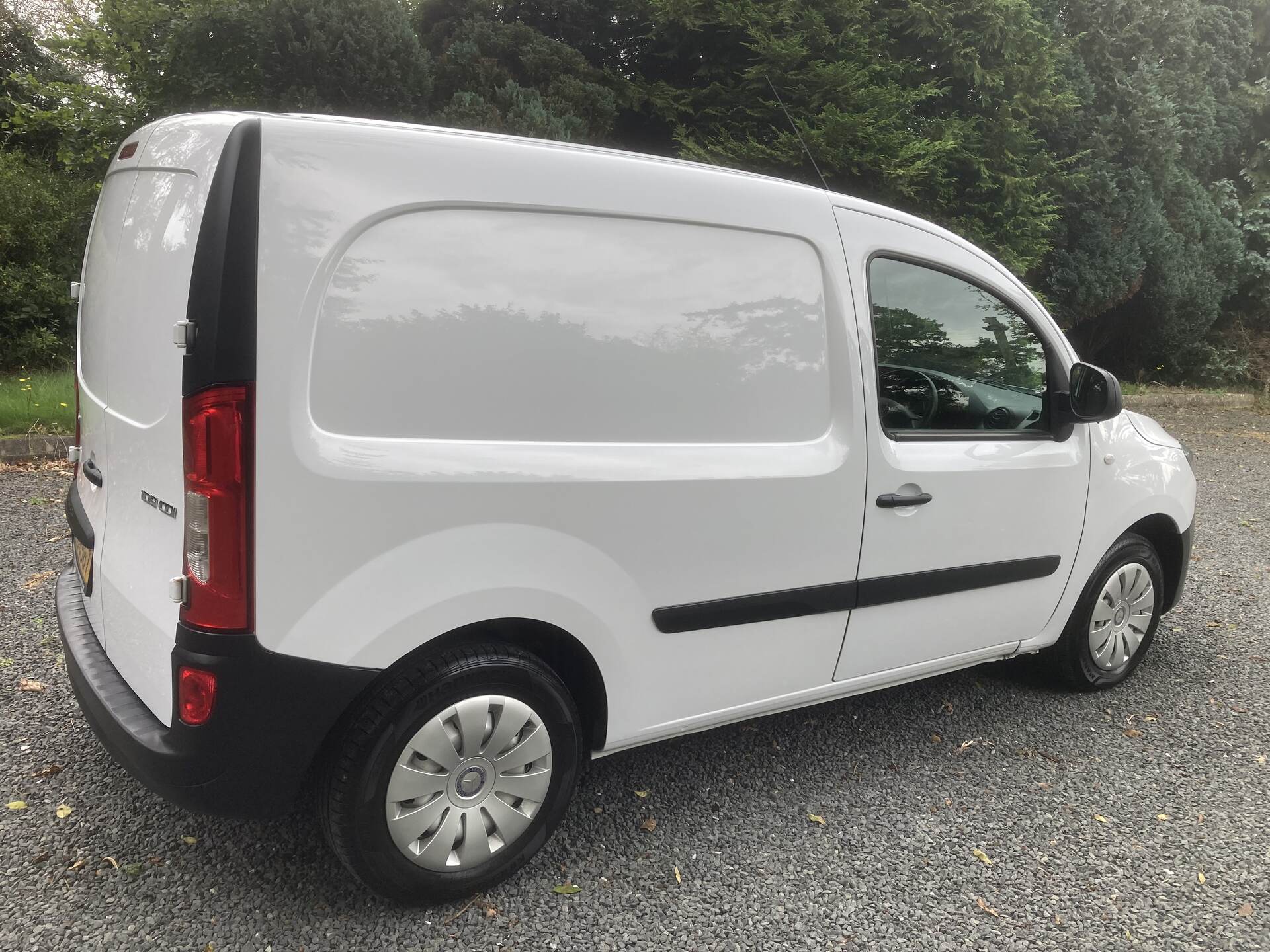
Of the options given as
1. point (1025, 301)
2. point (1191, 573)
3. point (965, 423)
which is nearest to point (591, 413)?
point (965, 423)

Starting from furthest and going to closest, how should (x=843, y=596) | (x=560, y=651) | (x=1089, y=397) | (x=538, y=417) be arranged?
(x=1089, y=397), (x=843, y=596), (x=560, y=651), (x=538, y=417)

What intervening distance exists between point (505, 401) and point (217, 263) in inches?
25.7

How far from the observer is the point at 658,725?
249 cm

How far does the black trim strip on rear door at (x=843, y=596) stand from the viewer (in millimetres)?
2441

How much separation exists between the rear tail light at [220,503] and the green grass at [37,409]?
19.3ft

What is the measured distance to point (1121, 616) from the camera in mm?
3621

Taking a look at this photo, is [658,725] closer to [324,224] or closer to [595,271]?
[595,271]

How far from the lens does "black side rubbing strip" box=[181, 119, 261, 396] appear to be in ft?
5.85

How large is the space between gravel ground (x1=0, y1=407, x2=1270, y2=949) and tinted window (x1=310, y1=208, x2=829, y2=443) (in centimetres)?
116

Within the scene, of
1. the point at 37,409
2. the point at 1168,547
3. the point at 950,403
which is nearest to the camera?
Result: the point at 950,403

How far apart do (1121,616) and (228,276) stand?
3.43 metres

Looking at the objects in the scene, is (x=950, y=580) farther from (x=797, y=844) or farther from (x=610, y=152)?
(x=610, y=152)

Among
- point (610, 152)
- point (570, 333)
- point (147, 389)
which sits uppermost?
point (610, 152)

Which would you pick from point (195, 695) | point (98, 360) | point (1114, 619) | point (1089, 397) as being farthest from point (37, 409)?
point (1114, 619)
